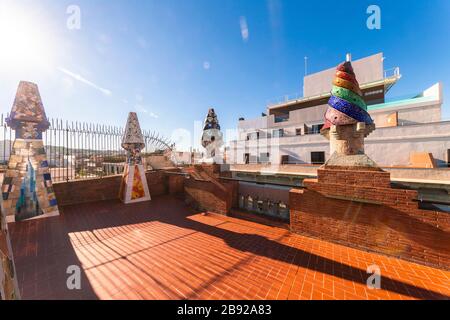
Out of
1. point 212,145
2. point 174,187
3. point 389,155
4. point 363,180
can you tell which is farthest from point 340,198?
point 389,155

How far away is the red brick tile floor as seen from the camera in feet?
8.85

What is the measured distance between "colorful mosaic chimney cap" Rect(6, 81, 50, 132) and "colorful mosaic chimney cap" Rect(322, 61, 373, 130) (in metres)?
10.0

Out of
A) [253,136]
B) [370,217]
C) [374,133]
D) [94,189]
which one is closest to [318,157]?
[374,133]

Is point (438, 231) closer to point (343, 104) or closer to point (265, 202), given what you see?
point (343, 104)

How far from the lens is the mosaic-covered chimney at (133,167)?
317 inches

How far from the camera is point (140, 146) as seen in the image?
336 inches

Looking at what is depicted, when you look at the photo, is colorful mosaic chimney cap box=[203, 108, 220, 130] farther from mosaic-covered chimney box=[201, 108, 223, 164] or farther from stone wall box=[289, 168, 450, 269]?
stone wall box=[289, 168, 450, 269]

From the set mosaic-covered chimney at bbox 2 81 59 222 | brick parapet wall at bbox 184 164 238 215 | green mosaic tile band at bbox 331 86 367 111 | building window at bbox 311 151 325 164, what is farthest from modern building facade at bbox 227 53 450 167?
mosaic-covered chimney at bbox 2 81 59 222

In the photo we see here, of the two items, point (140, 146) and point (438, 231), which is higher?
point (140, 146)

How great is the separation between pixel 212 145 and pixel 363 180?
17.8 ft

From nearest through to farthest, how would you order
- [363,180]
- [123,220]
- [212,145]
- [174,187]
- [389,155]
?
[363,180], [123,220], [212,145], [174,187], [389,155]

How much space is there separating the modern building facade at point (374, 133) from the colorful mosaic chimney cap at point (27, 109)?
17867mm

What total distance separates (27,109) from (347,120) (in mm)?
10517

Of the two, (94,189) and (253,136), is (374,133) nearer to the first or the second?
(253,136)
